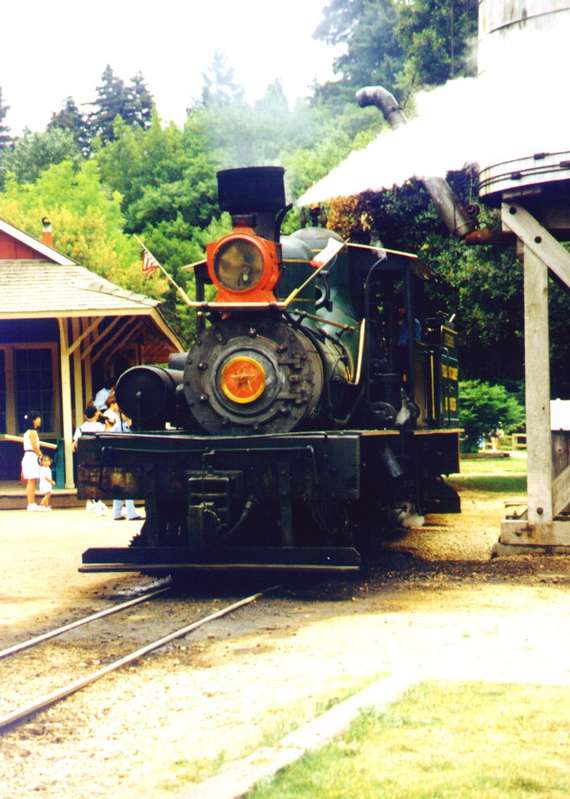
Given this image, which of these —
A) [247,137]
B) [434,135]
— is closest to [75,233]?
[247,137]

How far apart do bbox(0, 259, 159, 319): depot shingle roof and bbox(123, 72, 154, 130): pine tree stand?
72.2m

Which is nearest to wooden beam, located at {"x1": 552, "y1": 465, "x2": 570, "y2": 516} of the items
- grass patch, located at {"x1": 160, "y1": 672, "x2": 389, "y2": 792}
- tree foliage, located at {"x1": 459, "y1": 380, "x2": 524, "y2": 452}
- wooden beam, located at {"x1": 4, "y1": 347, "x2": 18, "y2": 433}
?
grass patch, located at {"x1": 160, "y1": 672, "x2": 389, "y2": 792}

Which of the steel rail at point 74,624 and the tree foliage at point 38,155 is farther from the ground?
the tree foliage at point 38,155

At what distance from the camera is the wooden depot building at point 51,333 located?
18.8 metres

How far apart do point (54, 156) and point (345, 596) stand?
205 feet

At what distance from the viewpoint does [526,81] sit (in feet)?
36.9

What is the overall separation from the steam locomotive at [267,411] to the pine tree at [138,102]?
82525 mm

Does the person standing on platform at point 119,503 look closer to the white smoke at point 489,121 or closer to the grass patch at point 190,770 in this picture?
the white smoke at point 489,121

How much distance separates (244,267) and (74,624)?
3083 mm

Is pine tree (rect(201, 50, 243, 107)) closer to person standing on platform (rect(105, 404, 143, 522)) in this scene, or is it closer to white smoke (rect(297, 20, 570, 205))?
person standing on platform (rect(105, 404, 143, 522))

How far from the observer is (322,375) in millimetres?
9711

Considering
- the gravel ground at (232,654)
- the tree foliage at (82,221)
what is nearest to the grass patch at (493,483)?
the gravel ground at (232,654)

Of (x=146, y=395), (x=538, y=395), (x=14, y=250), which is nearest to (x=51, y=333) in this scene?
(x=14, y=250)

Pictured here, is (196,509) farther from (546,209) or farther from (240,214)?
(546,209)
